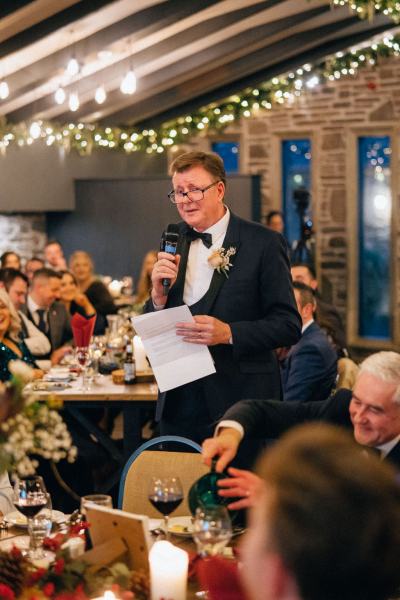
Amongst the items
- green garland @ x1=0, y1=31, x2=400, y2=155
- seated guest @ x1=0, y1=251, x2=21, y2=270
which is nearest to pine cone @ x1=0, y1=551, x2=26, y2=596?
seated guest @ x1=0, y1=251, x2=21, y2=270

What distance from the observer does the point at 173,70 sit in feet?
35.3

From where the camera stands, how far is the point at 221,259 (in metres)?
3.54

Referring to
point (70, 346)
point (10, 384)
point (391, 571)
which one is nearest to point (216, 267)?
point (10, 384)

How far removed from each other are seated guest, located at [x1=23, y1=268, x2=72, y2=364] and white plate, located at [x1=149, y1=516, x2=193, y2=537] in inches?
A: 171

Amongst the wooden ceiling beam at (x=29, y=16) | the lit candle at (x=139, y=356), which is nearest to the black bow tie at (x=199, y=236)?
the lit candle at (x=139, y=356)

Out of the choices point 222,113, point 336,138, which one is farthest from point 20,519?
point 222,113

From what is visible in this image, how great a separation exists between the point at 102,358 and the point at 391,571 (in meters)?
5.09

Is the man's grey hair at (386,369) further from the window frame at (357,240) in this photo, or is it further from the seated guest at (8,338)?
the window frame at (357,240)

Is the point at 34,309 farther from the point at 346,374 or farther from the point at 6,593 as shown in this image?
the point at 6,593

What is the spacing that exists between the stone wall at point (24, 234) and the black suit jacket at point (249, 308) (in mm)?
8096

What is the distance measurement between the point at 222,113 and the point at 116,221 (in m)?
1.87

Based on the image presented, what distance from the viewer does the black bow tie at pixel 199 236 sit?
3.60 m

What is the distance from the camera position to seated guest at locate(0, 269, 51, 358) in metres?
6.59

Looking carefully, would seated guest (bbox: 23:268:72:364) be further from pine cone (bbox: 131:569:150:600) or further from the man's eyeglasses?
pine cone (bbox: 131:569:150:600)
